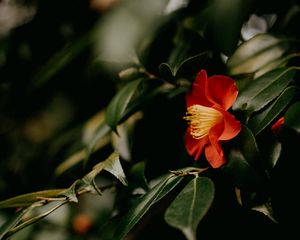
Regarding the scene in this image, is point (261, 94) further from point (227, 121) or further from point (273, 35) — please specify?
point (273, 35)

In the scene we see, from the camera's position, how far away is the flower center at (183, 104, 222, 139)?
74 centimetres

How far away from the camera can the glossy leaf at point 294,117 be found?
0.59 metres

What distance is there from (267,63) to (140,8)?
34cm

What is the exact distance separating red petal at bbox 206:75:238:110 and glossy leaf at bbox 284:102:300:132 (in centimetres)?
10

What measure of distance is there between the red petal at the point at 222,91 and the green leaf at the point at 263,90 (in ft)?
0.06

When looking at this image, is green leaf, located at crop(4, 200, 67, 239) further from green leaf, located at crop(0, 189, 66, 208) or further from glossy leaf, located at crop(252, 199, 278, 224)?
glossy leaf, located at crop(252, 199, 278, 224)

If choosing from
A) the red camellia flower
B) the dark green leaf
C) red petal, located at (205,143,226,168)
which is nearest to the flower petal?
the red camellia flower

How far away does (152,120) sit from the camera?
96cm

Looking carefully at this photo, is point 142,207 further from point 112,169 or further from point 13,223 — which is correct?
point 13,223

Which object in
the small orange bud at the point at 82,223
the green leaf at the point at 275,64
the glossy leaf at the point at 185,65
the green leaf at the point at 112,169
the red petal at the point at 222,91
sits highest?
the glossy leaf at the point at 185,65

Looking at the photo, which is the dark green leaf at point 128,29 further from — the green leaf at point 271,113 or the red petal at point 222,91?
the green leaf at point 271,113

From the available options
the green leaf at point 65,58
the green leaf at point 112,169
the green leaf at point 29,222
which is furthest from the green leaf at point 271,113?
the green leaf at point 65,58

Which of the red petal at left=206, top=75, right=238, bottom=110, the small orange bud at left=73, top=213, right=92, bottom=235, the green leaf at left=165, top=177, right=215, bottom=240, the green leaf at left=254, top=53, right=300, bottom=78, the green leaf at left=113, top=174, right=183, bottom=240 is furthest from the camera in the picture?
the small orange bud at left=73, top=213, right=92, bottom=235

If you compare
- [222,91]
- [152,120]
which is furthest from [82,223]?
[222,91]
